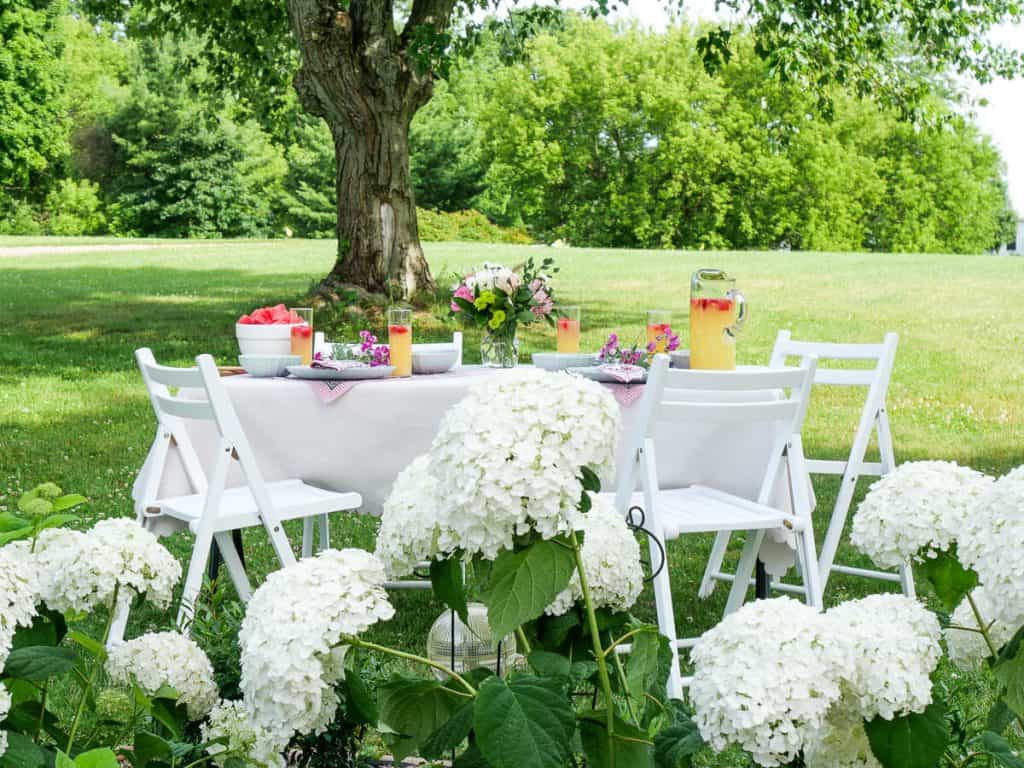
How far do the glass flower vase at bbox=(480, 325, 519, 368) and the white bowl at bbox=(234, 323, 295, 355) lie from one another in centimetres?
75

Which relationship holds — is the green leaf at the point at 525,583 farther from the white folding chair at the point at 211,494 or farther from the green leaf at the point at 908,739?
the white folding chair at the point at 211,494

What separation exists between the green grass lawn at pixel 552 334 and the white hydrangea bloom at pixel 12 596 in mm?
3197

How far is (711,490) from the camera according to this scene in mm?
4125

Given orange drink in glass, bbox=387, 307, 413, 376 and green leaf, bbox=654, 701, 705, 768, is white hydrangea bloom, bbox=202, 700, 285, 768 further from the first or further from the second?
orange drink in glass, bbox=387, 307, 413, 376

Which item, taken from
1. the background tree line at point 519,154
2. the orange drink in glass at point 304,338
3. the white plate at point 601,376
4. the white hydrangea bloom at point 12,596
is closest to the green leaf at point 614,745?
the white hydrangea bloom at point 12,596

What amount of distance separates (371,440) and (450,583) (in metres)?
2.55

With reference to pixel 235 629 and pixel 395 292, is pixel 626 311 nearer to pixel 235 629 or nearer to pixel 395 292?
pixel 395 292

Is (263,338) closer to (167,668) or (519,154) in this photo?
(167,668)

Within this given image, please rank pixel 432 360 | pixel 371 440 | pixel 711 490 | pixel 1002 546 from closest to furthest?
pixel 1002 546, pixel 371 440, pixel 711 490, pixel 432 360

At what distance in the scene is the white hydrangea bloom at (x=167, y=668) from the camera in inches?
63.4

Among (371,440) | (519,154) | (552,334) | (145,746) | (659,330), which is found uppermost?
(519,154)

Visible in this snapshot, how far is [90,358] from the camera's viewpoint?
39.6 ft

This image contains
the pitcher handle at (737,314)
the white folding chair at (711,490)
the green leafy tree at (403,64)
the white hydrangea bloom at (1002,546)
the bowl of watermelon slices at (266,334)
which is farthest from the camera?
the green leafy tree at (403,64)

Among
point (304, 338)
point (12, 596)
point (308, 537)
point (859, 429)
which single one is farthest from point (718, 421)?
point (12, 596)
